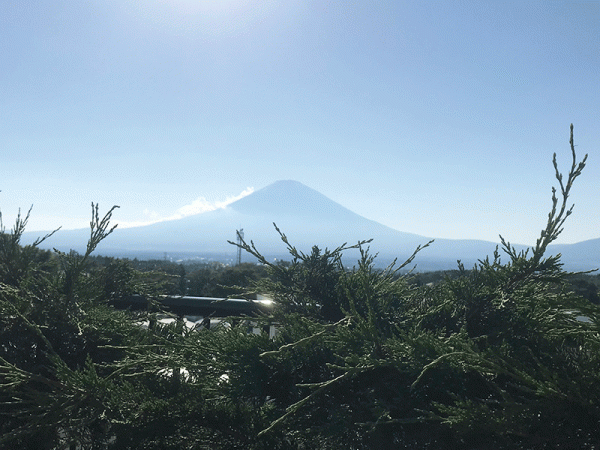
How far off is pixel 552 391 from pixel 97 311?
191 centimetres

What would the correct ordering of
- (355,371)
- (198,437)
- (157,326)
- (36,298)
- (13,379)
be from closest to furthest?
(355,371) < (198,437) < (13,379) < (36,298) < (157,326)

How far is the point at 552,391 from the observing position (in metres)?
1.12

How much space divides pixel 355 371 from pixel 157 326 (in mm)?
1424

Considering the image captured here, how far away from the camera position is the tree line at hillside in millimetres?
1252

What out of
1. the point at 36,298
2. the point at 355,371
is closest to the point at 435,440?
the point at 355,371

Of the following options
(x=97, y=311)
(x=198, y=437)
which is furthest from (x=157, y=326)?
(x=198, y=437)

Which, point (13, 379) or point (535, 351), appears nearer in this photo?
point (535, 351)

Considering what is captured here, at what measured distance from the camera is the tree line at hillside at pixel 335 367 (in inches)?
49.3

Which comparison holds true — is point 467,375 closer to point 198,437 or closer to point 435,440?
point 435,440

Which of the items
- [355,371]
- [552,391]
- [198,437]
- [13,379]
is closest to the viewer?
[552,391]

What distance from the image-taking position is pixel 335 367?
4.53 ft

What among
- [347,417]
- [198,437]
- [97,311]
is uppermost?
[97,311]

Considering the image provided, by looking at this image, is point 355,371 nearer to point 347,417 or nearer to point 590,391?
point 347,417

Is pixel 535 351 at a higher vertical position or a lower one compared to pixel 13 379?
higher
